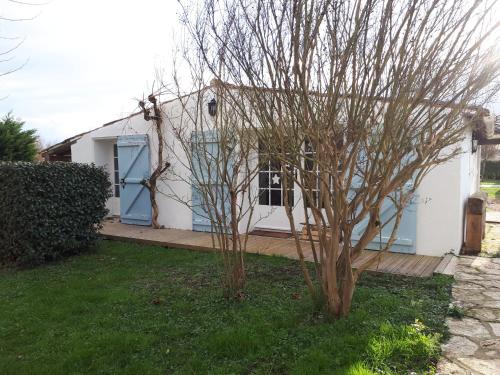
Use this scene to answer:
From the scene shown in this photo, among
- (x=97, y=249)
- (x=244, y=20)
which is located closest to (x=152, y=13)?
(x=244, y=20)

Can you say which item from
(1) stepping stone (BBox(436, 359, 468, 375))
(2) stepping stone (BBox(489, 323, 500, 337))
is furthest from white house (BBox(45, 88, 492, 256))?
(1) stepping stone (BBox(436, 359, 468, 375))

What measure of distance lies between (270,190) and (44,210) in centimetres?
377

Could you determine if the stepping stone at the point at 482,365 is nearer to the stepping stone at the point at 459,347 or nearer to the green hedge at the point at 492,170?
the stepping stone at the point at 459,347

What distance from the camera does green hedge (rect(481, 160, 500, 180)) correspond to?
Result: 75.7 ft

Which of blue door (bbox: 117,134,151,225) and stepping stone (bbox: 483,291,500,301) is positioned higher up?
blue door (bbox: 117,134,151,225)

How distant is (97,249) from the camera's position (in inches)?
266

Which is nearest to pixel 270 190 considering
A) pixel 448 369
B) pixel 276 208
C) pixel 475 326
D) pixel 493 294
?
pixel 276 208

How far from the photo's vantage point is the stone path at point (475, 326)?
8.64 feet

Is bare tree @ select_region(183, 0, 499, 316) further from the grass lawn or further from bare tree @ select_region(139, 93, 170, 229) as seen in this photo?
bare tree @ select_region(139, 93, 170, 229)

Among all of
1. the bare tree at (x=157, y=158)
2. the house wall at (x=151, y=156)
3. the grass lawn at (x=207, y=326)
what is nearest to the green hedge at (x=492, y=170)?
the house wall at (x=151, y=156)

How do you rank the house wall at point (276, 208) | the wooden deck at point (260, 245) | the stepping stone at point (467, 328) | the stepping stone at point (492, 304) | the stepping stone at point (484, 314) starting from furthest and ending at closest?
the house wall at point (276, 208)
the wooden deck at point (260, 245)
the stepping stone at point (492, 304)
the stepping stone at point (484, 314)
the stepping stone at point (467, 328)

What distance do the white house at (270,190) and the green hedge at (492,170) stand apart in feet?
56.5

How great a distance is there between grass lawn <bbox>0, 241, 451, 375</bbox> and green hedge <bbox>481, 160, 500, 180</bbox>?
871 inches

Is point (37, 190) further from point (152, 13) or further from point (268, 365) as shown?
point (268, 365)
